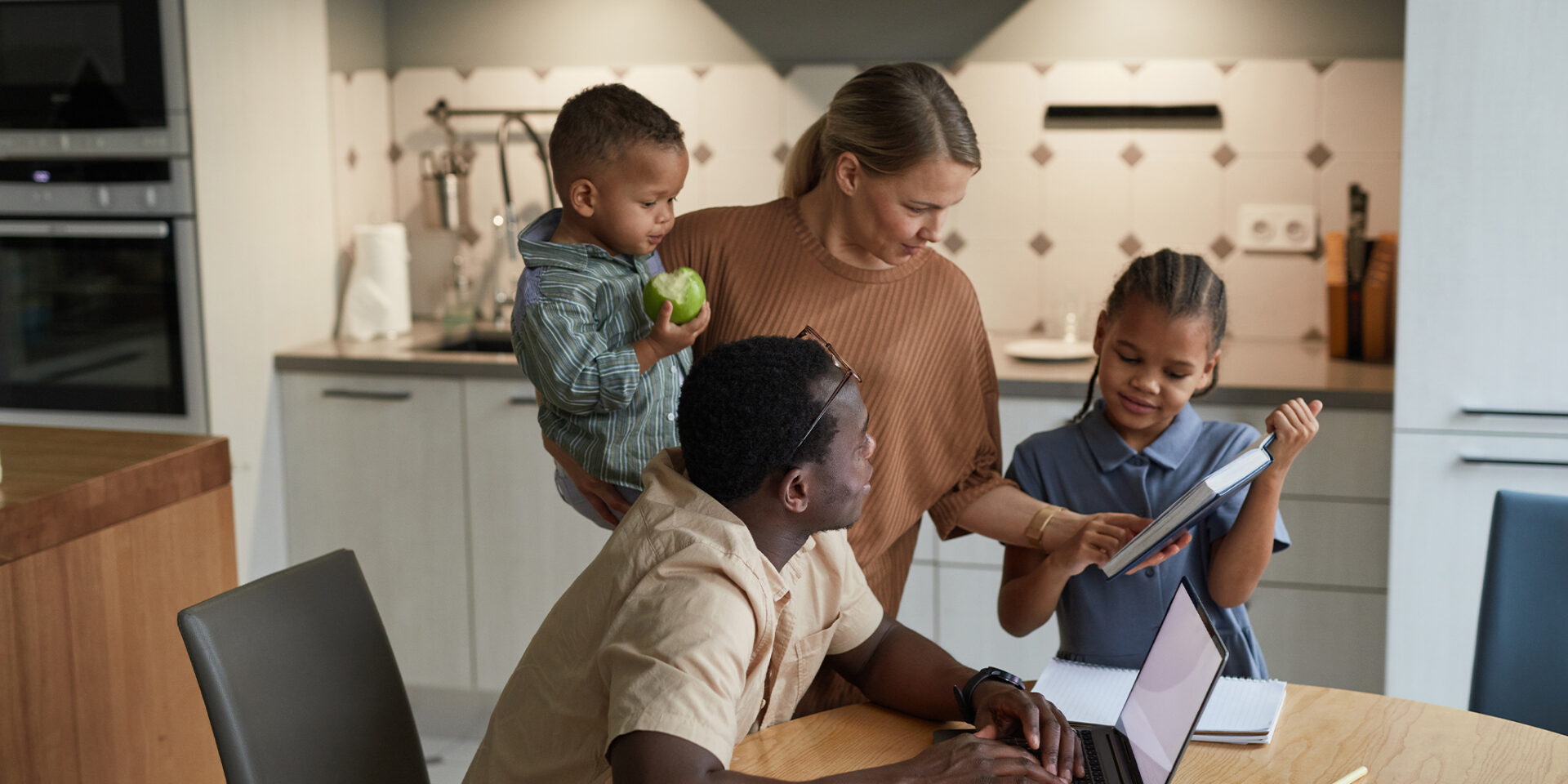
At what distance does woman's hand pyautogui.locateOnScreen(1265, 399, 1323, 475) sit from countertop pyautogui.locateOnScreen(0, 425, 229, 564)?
156 cm

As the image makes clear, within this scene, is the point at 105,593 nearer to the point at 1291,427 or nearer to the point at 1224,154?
the point at 1291,427

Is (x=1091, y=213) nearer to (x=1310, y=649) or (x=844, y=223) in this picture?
(x=1310, y=649)

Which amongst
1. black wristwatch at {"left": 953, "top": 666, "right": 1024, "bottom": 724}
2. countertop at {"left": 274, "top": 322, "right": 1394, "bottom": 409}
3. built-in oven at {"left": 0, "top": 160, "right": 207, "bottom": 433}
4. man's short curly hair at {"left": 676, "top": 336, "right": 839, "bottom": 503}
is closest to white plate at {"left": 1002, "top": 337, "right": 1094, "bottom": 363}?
countertop at {"left": 274, "top": 322, "right": 1394, "bottom": 409}

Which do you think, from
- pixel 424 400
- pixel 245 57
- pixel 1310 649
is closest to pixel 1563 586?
pixel 1310 649

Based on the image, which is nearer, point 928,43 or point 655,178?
point 655,178

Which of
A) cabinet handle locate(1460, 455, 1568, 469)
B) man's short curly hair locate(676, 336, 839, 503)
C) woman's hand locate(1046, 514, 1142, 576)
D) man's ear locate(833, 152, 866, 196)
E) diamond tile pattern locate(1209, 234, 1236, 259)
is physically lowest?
cabinet handle locate(1460, 455, 1568, 469)

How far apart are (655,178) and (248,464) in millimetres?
1747

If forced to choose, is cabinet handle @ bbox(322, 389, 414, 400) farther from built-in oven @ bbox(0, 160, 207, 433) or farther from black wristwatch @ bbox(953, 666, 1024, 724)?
black wristwatch @ bbox(953, 666, 1024, 724)

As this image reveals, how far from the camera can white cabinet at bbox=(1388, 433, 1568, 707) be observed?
229 centimetres

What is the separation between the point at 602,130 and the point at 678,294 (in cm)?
23

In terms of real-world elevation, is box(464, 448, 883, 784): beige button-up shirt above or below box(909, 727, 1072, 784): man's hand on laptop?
above

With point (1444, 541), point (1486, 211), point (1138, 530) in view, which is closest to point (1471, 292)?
point (1486, 211)

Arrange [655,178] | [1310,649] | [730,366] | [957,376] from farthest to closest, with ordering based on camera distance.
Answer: [1310,649] < [957,376] < [655,178] < [730,366]

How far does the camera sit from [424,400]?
2.91m
